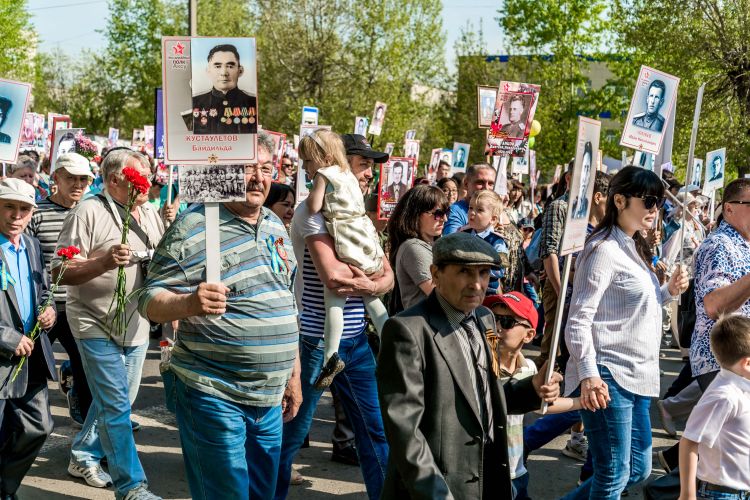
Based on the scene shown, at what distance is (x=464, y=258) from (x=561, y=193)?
207 inches

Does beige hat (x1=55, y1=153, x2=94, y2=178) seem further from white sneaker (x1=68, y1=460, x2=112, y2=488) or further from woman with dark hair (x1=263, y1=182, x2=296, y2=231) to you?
white sneaker (x1=68, y1=460, x2=112, y2=488)

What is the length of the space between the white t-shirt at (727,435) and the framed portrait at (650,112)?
3.11 meters

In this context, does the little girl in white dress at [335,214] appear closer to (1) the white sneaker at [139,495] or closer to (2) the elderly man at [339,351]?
(2) the elderly man at [339,351]

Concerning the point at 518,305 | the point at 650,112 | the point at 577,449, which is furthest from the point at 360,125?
the point at 518,305

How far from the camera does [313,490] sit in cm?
591

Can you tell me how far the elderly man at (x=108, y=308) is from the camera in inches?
205

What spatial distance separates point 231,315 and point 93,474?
252 cm

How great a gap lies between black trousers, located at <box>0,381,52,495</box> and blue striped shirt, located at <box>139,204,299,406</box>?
4.99ft

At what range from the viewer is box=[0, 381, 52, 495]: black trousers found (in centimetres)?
501

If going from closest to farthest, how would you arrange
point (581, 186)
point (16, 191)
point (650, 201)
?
point (581, 186), point (650, 201), point (16, 191)

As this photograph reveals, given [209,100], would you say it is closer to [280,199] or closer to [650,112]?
[280,199]

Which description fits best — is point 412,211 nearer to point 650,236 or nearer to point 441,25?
point 650,236

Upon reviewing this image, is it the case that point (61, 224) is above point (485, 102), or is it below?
below

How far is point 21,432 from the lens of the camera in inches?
197
